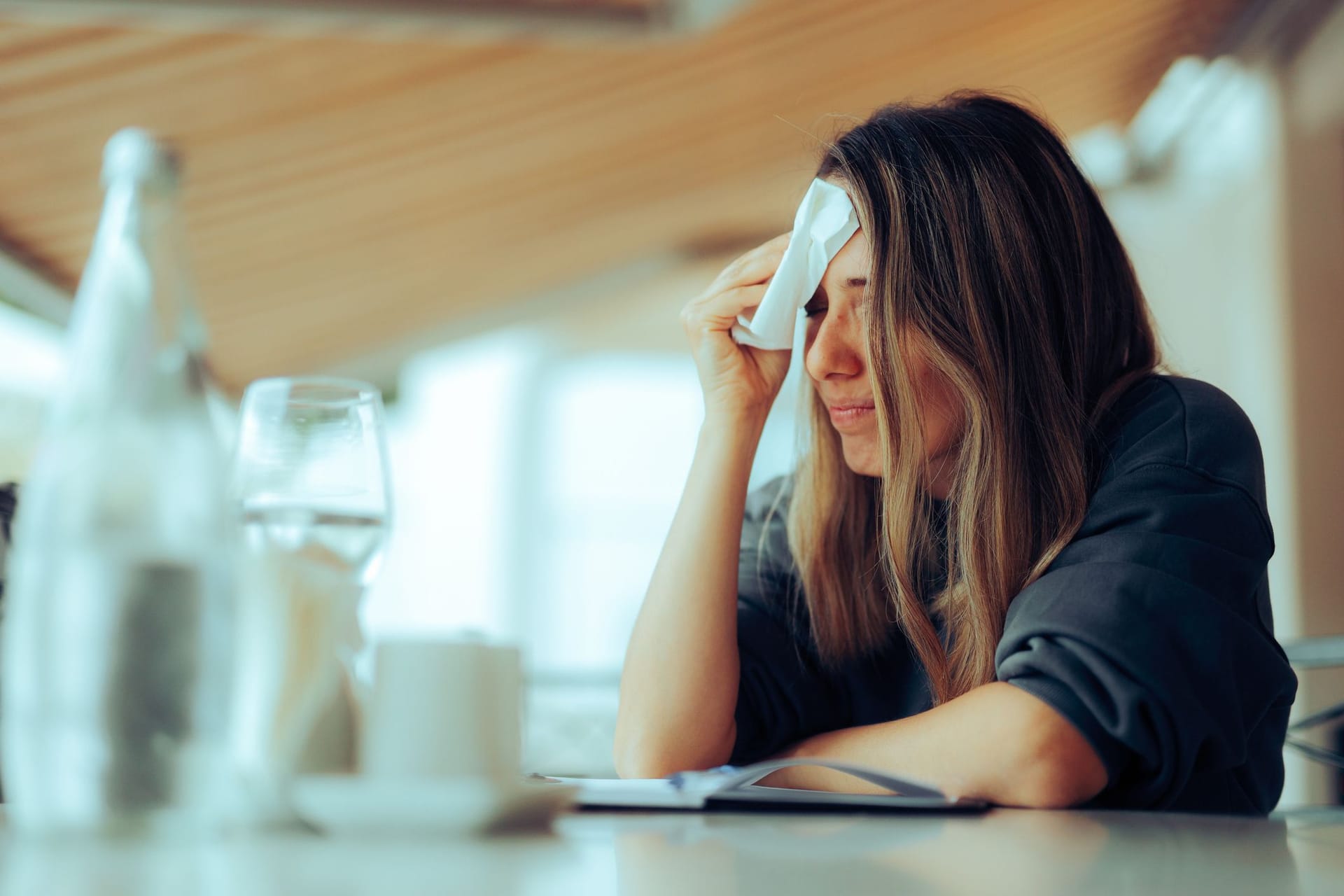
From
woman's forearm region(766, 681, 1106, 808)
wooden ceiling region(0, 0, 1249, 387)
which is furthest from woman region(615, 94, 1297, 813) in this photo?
Answer: wooden ceiling region(0, 0, 1249, 387)

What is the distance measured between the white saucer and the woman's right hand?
90 centimetres

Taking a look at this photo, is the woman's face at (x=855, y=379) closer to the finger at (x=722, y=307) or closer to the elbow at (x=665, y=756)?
the finger at (x=722, y=307)

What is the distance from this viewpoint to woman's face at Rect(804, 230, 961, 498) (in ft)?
4.00

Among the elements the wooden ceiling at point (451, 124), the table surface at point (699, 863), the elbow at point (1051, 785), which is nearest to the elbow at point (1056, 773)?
the elbow at point (1051, 785)

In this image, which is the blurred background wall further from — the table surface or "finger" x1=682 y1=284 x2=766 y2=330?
the table surface

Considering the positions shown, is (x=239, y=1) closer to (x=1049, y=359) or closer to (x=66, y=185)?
(x=66, y=185)

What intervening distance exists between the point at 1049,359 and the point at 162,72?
8.41 ft

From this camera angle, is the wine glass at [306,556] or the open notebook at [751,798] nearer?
the wine glass at [306,556]

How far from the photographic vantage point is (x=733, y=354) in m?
1.38

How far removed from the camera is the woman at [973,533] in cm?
88

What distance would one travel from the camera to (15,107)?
118 inches

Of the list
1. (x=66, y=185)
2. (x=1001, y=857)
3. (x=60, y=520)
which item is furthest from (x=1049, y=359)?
(x=66, y=185)

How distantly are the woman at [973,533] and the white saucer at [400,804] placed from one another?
1.69 ft

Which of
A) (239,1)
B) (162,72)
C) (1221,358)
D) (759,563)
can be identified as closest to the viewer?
(759,563)
